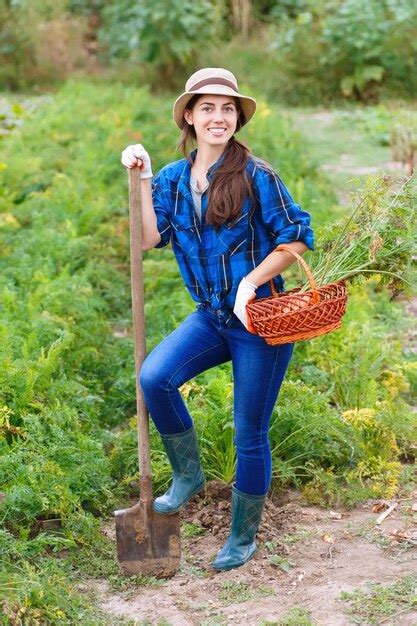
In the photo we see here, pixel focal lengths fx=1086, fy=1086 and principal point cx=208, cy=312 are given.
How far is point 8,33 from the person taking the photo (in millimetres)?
17469

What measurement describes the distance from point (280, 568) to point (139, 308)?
1178 mm

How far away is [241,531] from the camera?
171 inches

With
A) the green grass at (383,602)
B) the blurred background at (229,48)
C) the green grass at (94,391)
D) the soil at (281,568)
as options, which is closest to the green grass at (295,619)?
the soil at (281,568)

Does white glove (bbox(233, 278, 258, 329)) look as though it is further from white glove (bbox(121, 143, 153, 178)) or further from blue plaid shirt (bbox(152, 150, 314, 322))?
white glove (bbox(121, 143, 153, 178))

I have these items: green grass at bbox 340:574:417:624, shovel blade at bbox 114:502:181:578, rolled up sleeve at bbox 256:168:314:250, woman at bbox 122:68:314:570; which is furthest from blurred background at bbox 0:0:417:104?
→ green grass at bbox 340:574:417:624

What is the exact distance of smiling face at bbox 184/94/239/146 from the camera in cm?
398

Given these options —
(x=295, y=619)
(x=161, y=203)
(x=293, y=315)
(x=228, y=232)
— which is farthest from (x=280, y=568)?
(x=161, y=203)

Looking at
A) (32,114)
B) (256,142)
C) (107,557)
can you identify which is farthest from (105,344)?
(32,114)

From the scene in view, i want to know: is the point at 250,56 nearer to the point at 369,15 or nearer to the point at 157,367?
the point at 369,15

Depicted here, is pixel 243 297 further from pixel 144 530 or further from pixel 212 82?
pixel 144 530

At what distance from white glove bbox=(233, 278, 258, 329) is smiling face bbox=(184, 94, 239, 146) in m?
0.54

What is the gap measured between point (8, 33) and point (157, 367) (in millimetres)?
14557

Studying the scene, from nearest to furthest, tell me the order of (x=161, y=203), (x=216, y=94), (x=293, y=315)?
(x=293, y=315)
(x=216, y=94)
(x=161, y=203)

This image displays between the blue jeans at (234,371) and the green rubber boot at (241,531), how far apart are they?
0.12 metres
